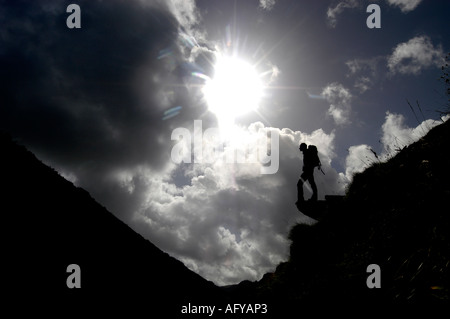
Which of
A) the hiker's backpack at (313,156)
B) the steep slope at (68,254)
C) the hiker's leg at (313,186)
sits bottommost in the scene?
the steep slope at (68,254)

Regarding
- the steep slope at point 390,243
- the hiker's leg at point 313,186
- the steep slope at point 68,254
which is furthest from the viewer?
the hiker's leg at point 313,186

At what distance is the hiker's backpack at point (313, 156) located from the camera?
9430 mm

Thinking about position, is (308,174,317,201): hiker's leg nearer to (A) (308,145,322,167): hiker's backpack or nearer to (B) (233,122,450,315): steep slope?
(A) (308,145,322,167): hiker's backpack

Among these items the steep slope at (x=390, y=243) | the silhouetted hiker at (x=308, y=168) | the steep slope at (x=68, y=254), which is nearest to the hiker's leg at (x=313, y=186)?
the silhouetted hiker at (x=308, y=168)

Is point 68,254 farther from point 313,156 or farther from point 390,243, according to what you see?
point 313,156

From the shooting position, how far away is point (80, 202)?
4684 millimetres

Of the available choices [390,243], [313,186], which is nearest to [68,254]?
[390,243]

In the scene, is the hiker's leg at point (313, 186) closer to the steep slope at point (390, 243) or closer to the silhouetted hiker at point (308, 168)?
the silhouetted hiker at point (308, 168)

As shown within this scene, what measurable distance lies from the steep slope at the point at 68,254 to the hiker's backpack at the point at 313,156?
6.30 m
